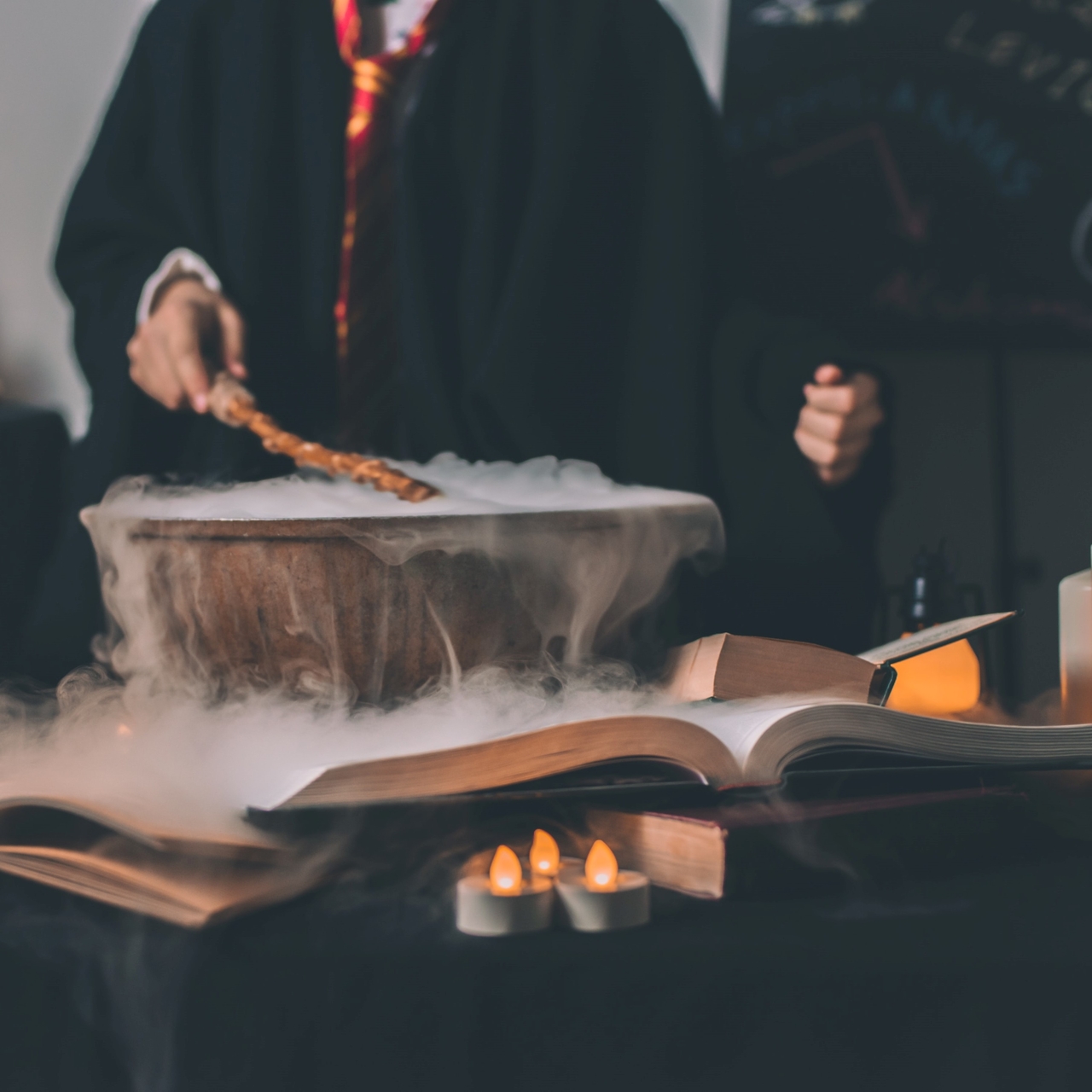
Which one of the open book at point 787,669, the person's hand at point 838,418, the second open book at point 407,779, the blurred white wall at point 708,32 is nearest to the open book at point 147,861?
the second open book at point 407,779

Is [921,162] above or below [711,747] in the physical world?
above

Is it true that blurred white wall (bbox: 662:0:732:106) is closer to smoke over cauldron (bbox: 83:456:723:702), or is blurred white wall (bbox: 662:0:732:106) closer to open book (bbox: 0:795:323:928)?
smoke over cauldron (bbox: 83:456:723:702)

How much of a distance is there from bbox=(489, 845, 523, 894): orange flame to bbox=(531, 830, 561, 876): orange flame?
21 mm

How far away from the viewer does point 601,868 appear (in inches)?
13.5

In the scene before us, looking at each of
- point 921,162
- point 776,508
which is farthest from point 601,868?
point 921,162

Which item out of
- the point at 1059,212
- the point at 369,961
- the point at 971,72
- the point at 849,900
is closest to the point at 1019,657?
the point at 1059,212

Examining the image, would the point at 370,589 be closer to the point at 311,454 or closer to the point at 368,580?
the point at 368,580

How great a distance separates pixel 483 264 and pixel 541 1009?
81 centimetres

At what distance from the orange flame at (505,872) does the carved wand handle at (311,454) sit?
0.27 metres

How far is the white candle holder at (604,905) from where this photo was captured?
1.10 feet

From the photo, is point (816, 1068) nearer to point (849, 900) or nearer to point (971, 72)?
point (849, 900)

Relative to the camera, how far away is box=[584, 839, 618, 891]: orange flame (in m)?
0.34

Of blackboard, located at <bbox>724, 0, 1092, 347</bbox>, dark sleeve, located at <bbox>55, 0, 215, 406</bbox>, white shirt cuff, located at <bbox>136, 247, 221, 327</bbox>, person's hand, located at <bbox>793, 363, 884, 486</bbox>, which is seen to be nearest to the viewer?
person's hand, located at <bbox>793, 363, 884, 486</bbox>

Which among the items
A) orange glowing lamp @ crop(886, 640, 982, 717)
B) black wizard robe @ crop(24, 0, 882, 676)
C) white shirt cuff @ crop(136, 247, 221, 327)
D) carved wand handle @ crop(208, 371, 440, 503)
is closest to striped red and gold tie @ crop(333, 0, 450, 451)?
black wizard robe @ crop(24, 0, 882, 676)
